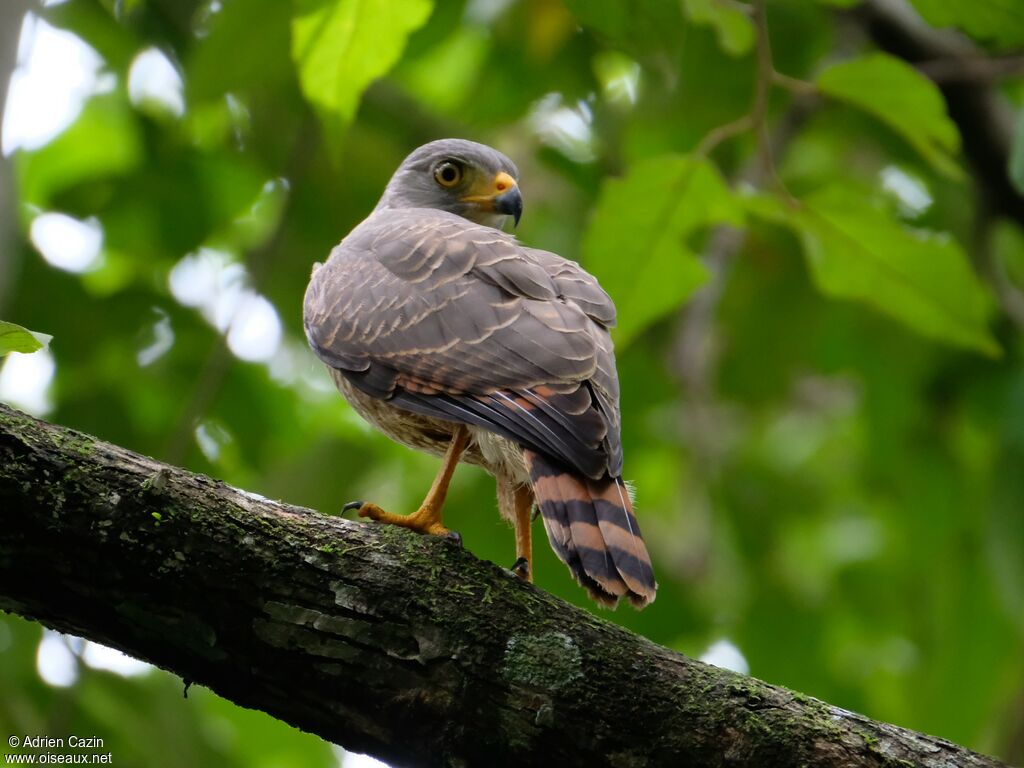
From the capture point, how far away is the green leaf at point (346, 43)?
3.42 m

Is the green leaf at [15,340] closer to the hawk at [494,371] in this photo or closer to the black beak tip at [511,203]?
the hawk at [494,371]

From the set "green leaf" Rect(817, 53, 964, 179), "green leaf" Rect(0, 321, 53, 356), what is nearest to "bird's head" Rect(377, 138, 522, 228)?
"green leaf" Rect(817, 53, 964, 179)

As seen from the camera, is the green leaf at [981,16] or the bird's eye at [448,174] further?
the bird's eye at [448,174]

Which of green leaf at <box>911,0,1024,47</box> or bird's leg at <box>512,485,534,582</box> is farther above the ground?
green leaf at <box>911,0,1024,47</box>

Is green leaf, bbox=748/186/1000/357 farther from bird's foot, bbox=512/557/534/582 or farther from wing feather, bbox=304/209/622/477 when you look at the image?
bird's foot, bbox=512/557/534/582

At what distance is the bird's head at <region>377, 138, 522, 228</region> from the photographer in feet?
17.2

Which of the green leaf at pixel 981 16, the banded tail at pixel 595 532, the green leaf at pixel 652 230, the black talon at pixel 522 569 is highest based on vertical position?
the green leaf at pixel 981 16

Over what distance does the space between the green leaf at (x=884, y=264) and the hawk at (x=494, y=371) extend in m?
0.85

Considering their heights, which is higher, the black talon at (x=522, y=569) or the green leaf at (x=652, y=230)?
the green leaf at (x=652, y=230)

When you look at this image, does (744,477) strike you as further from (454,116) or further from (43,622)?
(43,622)

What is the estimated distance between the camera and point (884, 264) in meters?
4.37

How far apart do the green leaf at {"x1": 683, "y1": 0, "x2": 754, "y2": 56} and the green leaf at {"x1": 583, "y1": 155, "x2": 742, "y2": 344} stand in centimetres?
43

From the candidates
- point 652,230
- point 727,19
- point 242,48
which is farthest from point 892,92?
point 242,48

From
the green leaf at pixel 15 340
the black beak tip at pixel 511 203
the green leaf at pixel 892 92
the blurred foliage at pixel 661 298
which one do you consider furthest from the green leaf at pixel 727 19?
the green leaf at pixel 15 340
